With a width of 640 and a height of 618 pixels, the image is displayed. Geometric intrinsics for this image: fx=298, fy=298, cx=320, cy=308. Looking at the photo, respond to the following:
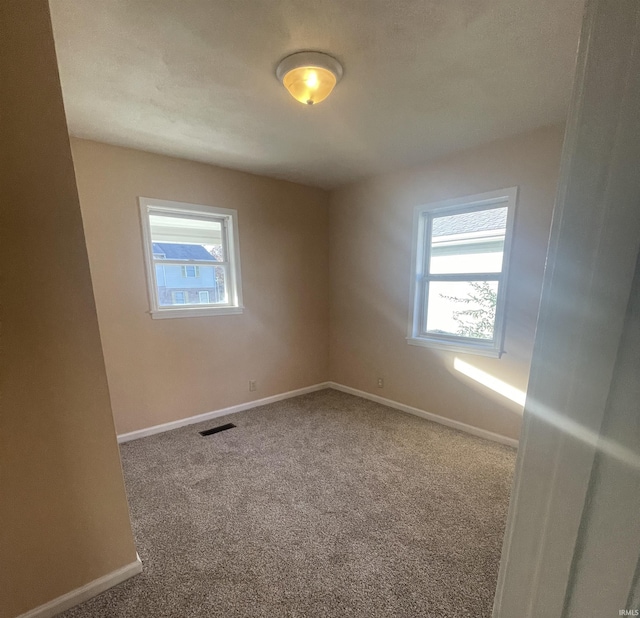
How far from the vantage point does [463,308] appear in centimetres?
284

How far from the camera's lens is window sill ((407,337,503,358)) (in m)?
2.58

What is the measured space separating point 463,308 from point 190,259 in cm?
269

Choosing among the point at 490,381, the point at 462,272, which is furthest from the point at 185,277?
the point at 490,381

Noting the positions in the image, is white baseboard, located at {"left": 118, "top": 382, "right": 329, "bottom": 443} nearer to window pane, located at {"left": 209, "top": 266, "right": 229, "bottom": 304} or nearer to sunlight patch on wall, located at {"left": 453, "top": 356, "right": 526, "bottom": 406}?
window pane, located at {"left": 209, "top": 266, "right": 229, "bottom": 304}

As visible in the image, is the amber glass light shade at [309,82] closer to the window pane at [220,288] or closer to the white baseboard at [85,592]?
the window pane at [220,288]

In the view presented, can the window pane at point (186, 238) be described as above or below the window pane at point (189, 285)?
above

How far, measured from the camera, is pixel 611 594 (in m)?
0.42

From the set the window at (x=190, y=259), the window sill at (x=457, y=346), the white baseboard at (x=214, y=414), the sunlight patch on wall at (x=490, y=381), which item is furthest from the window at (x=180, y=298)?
the sunlight patch on wall at (x=490, y=381)

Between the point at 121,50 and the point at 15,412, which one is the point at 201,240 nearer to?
the point at 121,50

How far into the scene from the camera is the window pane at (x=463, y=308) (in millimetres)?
2668

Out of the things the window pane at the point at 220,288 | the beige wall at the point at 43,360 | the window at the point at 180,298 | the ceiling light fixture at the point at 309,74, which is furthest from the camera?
the window pane at the point at 220,288

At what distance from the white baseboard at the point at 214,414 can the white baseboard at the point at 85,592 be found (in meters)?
1.47

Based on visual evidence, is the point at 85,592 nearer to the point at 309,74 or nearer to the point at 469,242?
the point at 309,74

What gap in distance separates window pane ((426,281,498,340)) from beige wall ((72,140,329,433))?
1.46 m
